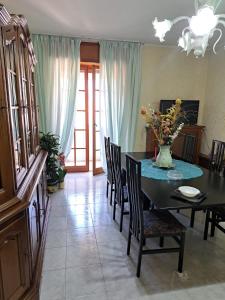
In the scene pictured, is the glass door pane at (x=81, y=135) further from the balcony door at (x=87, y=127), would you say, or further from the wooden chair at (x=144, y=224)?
the wooden chair at (x=144, y=224)

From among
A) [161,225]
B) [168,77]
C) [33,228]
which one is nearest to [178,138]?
[168,77]

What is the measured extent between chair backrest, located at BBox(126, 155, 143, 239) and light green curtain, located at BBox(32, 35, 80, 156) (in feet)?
8.45

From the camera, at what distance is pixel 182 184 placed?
86.4 inches

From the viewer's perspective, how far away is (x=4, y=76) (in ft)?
4.29

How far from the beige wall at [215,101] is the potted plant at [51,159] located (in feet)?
10.4

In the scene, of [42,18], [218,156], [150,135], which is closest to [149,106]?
[150,135]

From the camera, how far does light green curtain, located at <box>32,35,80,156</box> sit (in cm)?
392

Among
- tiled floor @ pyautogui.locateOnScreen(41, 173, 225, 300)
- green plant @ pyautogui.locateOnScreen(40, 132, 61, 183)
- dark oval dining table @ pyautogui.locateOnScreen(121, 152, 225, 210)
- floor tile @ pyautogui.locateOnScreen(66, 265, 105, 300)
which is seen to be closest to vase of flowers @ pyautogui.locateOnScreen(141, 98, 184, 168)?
dark oval dining table @ pyautogui.locateOnScreen(121, 152, 225, 210)

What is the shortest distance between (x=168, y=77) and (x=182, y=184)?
3.07 metres

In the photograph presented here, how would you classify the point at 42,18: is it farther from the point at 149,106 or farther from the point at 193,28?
the point at 149,106

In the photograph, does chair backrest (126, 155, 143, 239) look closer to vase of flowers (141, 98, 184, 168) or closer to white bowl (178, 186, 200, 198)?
white bowl (178, 186, 200, 198)

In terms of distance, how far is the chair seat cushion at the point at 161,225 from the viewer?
190cm

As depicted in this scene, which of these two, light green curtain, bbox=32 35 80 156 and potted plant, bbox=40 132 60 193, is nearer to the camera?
potted plant, bbox=40 132 60 193

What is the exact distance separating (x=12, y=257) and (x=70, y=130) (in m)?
3.10
